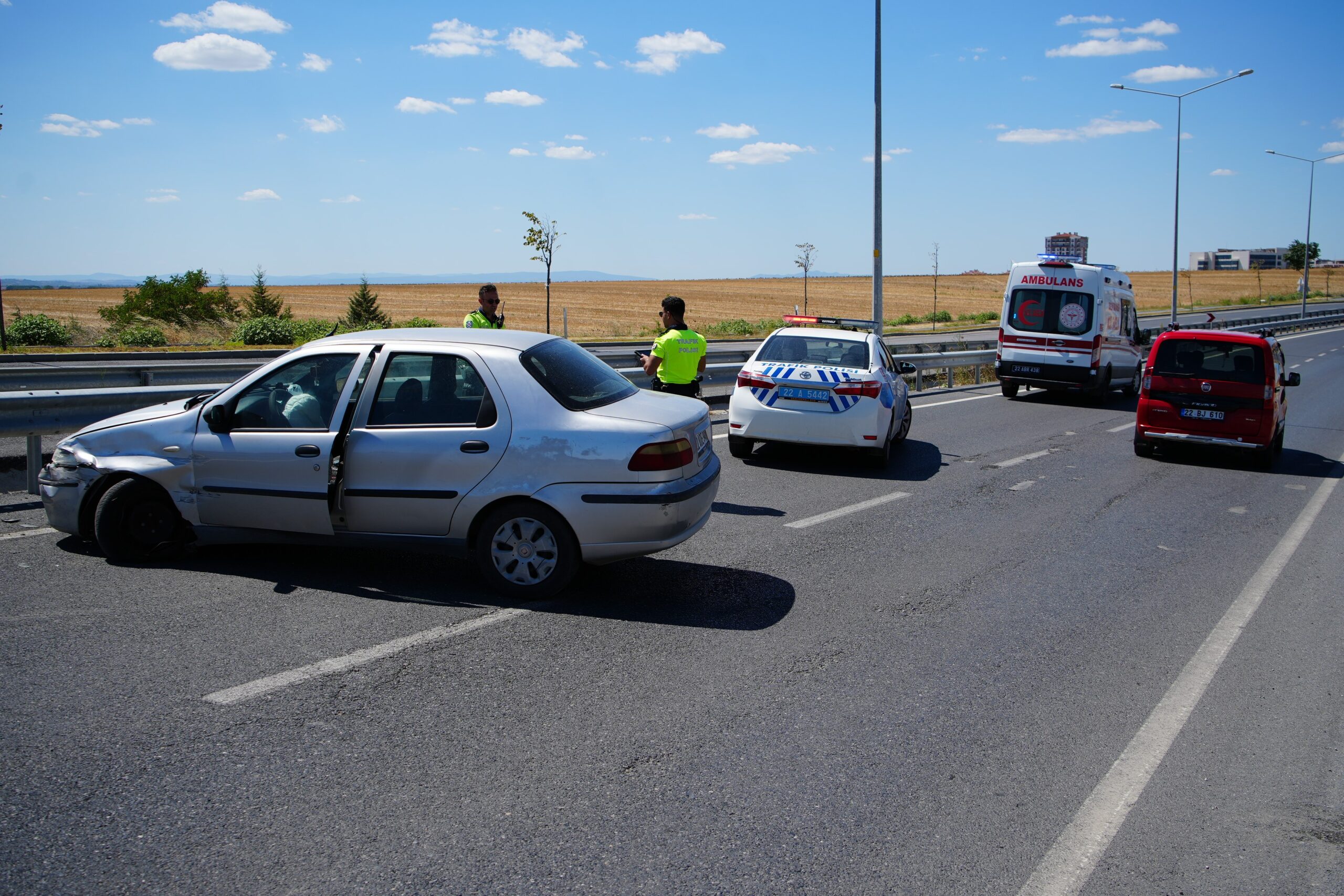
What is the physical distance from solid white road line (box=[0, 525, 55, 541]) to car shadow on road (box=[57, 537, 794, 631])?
0.92 feet

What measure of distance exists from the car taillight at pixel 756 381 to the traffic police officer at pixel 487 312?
8.84 feet

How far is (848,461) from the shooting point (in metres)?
11.9

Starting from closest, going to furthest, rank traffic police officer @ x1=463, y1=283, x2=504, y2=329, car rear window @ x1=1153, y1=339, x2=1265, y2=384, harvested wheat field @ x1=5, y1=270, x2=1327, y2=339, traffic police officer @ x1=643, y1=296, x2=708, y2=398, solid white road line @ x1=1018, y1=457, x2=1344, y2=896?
solid white road line @ x1=1018, y1=457, x2=1344, y2=896 < traffic police officer @ x1=643, y1=296, x2=708, y2=398 < traffic police officer @ x1=463, y1=283, x2=504, y2=329 < car rear window @ x1=1153, y1=339, x2=1265, y2=384 < harvested wheat field @ x1=5, y1=270, x2=1327, y2=339

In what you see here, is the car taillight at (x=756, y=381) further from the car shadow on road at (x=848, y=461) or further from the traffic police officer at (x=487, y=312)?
the traffic police officer at (x=487, y=312)

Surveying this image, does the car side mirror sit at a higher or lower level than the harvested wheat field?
lower

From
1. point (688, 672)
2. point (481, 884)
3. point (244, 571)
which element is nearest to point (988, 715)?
point (688, 672)

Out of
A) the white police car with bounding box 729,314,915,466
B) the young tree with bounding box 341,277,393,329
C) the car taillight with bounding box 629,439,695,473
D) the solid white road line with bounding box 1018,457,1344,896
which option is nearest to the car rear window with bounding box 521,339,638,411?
the car taillight with bounding box 629,439,695,473

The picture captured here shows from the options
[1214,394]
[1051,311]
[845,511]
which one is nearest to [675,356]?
[845,511]

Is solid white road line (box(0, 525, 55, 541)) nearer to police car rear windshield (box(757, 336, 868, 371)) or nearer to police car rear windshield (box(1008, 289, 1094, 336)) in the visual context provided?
police car rear windshield (box(757, 336, 868, 371))

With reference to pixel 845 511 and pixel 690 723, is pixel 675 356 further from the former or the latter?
pixel 690 723

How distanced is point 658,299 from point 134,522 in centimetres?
9195

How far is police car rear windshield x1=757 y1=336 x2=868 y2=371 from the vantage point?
11.4 meters

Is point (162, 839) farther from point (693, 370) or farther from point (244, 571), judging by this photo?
point (693, 370)

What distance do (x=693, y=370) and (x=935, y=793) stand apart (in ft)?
18.5
